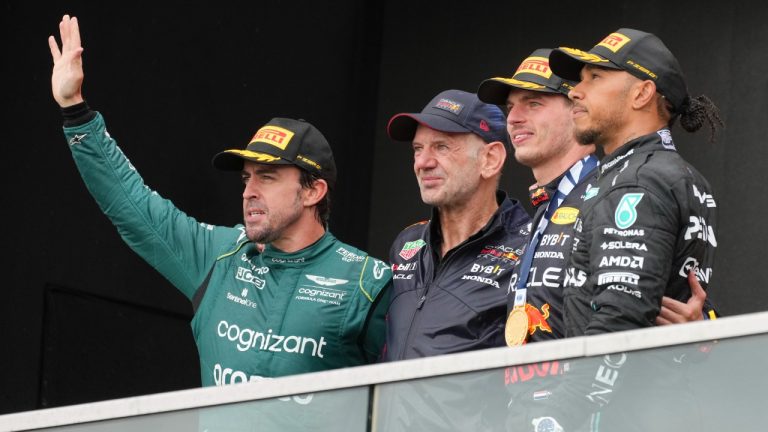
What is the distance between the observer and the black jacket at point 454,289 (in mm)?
3664

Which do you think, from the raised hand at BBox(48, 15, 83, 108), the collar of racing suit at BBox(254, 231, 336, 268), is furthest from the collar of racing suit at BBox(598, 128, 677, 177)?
the raised hand at BBox(48, 15, 83, 108)

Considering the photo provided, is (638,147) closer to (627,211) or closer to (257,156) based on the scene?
(627,211)

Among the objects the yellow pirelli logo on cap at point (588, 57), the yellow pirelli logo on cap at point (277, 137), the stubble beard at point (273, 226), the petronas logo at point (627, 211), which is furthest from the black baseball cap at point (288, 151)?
the petronas logo at point (627, 211)

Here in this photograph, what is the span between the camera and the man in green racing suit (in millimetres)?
3791

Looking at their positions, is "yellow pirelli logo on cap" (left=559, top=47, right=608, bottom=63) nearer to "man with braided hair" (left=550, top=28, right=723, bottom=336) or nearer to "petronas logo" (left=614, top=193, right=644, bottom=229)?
"man with braided hair" (left=550, top=28, right=723, bottom=336)

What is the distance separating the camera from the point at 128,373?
6.43 m

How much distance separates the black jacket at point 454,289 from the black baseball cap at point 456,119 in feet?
0.74

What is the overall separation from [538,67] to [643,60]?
2.01ft

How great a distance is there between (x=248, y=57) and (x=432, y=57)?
0.92 meters

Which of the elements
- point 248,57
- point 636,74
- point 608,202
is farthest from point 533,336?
point 248,57

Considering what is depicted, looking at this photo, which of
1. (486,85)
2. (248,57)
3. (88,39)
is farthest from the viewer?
(248,57)

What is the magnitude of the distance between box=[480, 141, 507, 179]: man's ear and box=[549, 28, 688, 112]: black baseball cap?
0.70m

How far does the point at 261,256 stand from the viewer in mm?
4012

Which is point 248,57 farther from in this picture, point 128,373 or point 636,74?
point 636,74
